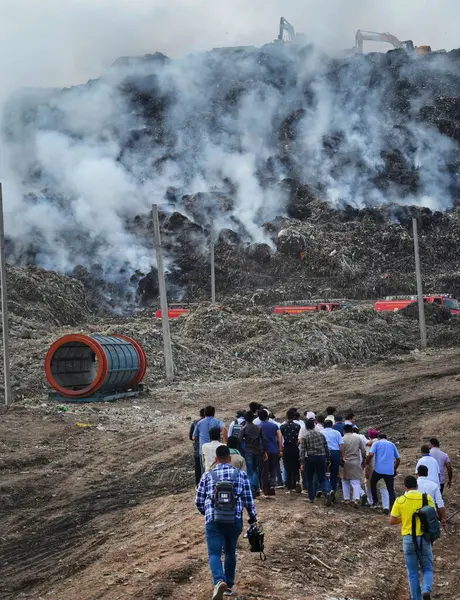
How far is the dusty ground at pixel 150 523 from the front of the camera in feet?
30.7

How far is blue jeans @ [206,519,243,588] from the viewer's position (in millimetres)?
8133

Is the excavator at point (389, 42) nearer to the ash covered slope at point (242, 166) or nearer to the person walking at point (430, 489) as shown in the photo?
the ash covered slope at point (242, 166)

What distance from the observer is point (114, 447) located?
63.8 ft

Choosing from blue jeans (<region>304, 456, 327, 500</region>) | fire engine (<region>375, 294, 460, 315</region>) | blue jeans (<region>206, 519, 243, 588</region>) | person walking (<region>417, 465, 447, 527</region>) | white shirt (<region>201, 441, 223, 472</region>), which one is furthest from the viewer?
fire engine (<region>375, 294, 460, 315</region>)

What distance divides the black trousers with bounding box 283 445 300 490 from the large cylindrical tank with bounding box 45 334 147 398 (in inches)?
527

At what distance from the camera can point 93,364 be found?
31234 mm

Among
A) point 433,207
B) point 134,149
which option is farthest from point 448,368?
point 134,149

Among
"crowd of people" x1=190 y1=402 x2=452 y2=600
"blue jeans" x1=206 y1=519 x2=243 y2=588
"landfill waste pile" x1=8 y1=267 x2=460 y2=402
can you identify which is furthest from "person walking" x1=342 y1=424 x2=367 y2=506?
"landfill waste pile" x1=8 y1=267 x2=460 y2=402

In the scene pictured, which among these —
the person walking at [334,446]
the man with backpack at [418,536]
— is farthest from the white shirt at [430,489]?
the person walking at [334,446]

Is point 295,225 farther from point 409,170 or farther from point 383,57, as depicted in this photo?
point 383,57

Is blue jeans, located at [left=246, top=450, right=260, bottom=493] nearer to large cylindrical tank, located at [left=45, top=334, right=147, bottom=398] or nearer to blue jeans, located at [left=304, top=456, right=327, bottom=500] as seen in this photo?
blue jeans, located at [left=304, top=456, right=327, bottom=500]

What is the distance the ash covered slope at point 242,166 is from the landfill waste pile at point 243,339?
20996mm

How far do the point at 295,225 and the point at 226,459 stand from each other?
67620 millimetres

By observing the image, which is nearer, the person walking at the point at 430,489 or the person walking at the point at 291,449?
the person walking at the point at 430,489
